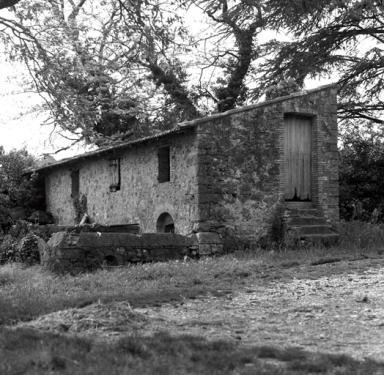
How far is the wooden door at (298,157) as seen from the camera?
1739cm

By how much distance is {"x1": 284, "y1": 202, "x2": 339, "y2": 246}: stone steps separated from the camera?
643 inches

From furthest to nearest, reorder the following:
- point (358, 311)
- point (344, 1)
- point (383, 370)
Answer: point (344, 1) → point (358, 311) → point (383, 370)

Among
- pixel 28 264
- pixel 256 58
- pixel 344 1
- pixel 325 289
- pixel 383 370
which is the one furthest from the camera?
pixel 256 58

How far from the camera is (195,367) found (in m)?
5.43

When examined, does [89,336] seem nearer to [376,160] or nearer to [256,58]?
[376,160]

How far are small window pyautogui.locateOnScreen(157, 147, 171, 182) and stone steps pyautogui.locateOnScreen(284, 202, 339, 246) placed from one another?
11.4ft

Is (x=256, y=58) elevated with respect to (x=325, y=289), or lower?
elevated

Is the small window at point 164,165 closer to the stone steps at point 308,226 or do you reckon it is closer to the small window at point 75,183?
the stone steps at point 308,226

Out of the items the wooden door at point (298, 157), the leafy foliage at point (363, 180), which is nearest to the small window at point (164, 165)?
the wooden door at point (298, 157)

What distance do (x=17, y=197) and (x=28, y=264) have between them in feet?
30.9

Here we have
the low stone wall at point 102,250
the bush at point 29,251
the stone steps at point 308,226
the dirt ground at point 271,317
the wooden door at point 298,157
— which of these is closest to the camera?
the dirt ground at point 271,317

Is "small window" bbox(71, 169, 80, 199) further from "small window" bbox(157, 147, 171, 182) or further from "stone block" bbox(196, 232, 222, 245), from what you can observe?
"stone block" bbox(196, 232, 222, 245)

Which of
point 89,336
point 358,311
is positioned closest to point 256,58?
point 358,311

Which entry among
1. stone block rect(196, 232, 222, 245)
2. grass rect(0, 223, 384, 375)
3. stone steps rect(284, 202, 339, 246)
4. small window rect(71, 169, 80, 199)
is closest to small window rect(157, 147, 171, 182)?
stone block rect(196, 232, 222, 245)
